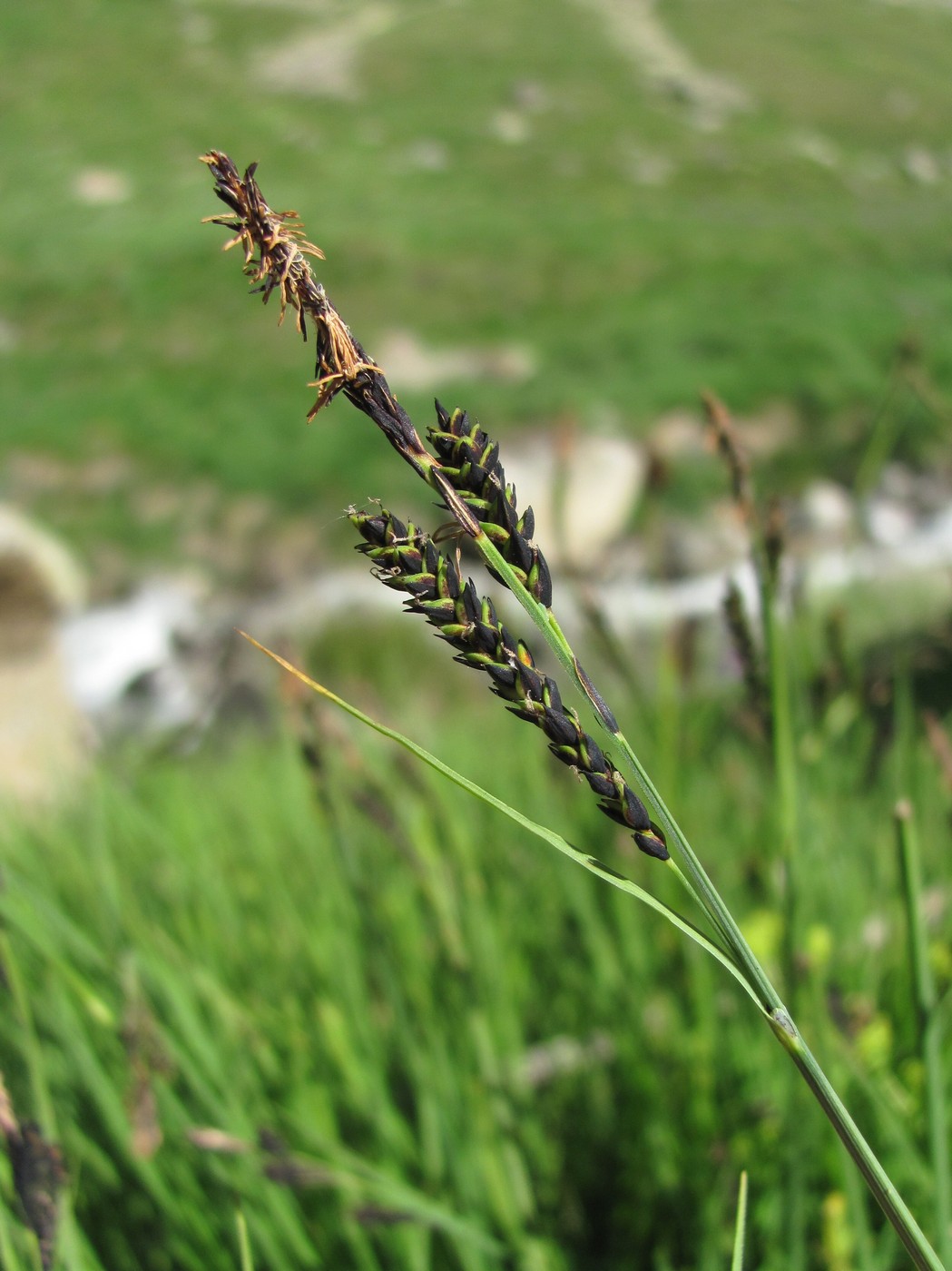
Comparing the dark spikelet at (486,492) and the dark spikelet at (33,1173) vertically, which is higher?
the dark spikelet at (486,492)

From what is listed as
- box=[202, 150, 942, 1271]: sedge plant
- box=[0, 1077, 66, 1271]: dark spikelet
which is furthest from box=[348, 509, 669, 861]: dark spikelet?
box=[0, 1077, 66, 1271]: dark spikelet

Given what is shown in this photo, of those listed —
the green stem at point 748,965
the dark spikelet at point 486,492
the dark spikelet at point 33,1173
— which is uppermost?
the dark spikelet at point 486,492

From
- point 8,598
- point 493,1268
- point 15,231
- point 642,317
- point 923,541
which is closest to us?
point 493,1268

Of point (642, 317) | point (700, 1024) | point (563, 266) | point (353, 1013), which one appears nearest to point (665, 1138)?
point (700, 1024)

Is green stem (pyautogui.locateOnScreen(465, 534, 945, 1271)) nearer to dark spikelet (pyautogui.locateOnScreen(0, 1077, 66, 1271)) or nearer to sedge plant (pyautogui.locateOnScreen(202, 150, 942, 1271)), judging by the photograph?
sedge plant (pyautogui.locateOnScreen(202, 150, 942, 1271))

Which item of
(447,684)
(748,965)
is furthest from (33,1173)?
(447,684)

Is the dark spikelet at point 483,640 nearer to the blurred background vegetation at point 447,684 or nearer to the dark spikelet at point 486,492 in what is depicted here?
the dark spikelet at point 486,492

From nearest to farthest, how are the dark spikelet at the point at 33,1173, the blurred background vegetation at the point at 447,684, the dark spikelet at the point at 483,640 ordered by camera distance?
the dark spikelet at the point at 483,640 < the dark spikelet at the point at 33,1173 < the blurred background vegetation at the point at 447,684

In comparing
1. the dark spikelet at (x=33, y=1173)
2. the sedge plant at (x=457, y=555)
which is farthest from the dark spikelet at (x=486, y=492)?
the dark spikelet at (x=33, y=1173)

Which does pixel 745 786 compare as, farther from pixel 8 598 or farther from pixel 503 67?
pixel 503 67
